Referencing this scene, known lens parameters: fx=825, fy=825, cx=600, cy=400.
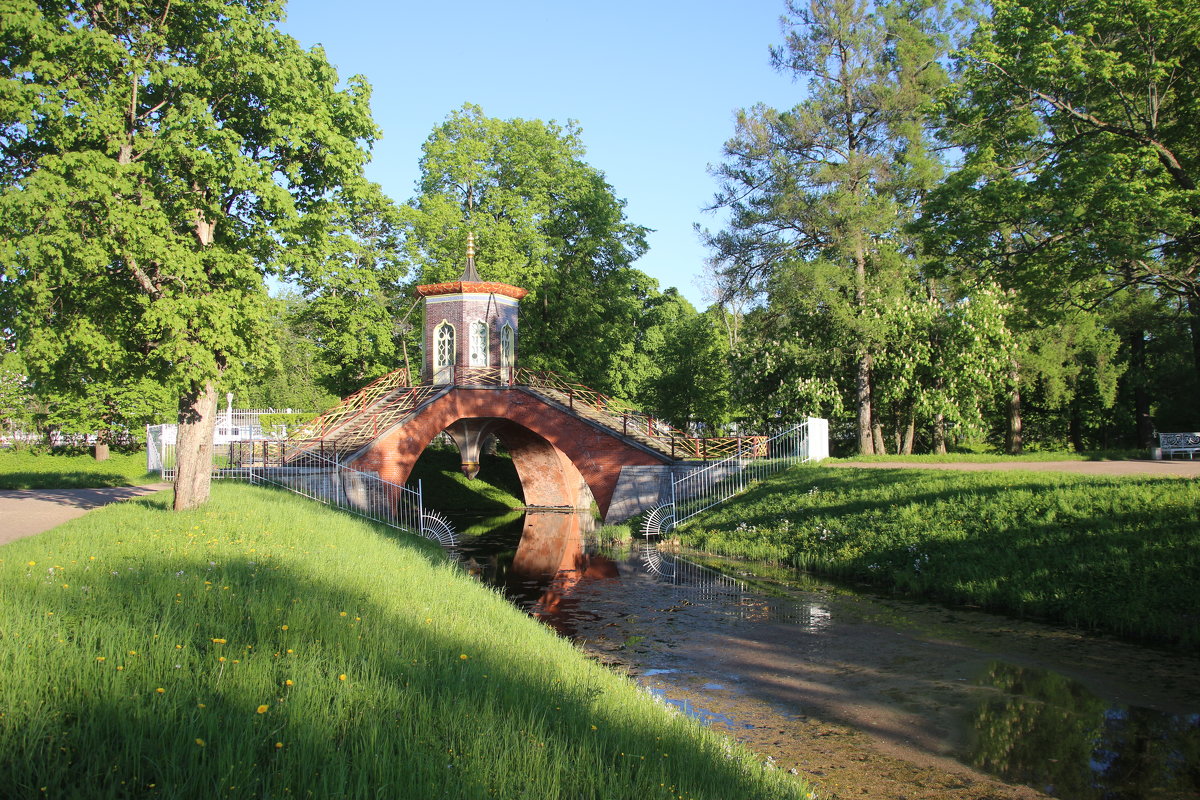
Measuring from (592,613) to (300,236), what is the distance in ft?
27.0

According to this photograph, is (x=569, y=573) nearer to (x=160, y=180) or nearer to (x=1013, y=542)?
(x=1013, y=542)

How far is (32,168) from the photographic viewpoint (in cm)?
1291

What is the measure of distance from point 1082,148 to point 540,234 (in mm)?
20807

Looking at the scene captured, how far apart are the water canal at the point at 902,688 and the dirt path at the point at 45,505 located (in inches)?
339

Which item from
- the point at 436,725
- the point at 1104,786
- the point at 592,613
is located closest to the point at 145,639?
the point at 436,725

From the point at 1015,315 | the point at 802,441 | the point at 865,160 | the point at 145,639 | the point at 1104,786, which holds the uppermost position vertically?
the point at 865,160

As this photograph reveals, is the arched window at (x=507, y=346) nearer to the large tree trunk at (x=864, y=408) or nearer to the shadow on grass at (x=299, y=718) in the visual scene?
the large tree trunk at (x=864, y=408)

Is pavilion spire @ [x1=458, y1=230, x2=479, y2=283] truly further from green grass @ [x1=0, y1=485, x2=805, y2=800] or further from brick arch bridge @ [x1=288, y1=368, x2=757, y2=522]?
green grass @ [x1=0, y1=485, x2=805, y2=800]

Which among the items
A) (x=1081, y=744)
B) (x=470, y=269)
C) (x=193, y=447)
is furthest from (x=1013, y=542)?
(x=470, y=269)

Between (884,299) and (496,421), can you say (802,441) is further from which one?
(496,421)

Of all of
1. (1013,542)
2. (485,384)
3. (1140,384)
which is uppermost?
(1140,384)

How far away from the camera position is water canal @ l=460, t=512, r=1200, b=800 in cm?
720

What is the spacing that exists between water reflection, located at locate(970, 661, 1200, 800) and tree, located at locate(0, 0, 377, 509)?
38.0 ft

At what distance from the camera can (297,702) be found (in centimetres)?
462
